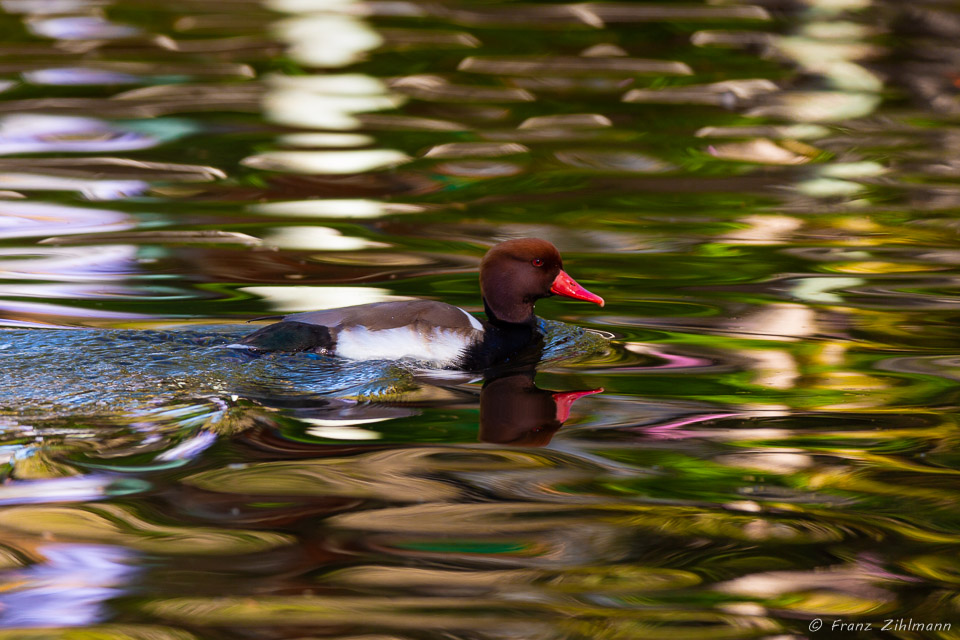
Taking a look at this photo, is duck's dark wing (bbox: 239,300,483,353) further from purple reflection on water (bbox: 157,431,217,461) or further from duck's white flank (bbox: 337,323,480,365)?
purple reflection on water (bbox: 157,431,217,461)

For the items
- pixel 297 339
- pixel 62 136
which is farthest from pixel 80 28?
pixel 297 339

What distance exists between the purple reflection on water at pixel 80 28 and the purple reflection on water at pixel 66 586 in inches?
520

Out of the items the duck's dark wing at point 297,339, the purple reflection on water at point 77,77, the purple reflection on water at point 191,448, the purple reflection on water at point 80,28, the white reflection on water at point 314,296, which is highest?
the purple reflection on water at point 80,28

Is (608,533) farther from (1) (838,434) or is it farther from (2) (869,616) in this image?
(1) (838,434)

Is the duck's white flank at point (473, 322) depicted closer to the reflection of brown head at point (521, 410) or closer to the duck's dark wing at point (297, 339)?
the reflection of brown head at point (521, 410)

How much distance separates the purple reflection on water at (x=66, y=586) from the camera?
359 cm

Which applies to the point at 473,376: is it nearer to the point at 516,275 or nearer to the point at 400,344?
the point at 400,344

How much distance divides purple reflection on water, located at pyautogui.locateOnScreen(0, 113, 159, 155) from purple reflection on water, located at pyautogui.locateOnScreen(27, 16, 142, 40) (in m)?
3.98

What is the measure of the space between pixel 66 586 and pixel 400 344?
96.1 inches

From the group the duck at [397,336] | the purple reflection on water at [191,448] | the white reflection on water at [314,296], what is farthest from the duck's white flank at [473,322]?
the purple reflection on water at [191,448]

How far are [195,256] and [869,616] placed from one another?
558cm

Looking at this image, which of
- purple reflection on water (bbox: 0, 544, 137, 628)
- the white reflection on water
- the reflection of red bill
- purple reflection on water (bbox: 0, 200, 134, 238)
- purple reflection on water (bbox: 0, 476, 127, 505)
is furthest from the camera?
purple reflection on water (bbox: 0, 200, 134, 238)

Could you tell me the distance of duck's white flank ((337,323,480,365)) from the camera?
19.4ft

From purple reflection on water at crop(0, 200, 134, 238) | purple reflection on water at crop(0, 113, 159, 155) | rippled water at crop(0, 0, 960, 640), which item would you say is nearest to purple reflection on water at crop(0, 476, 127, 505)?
rippled water at crop(0, 0, 960, 640)
